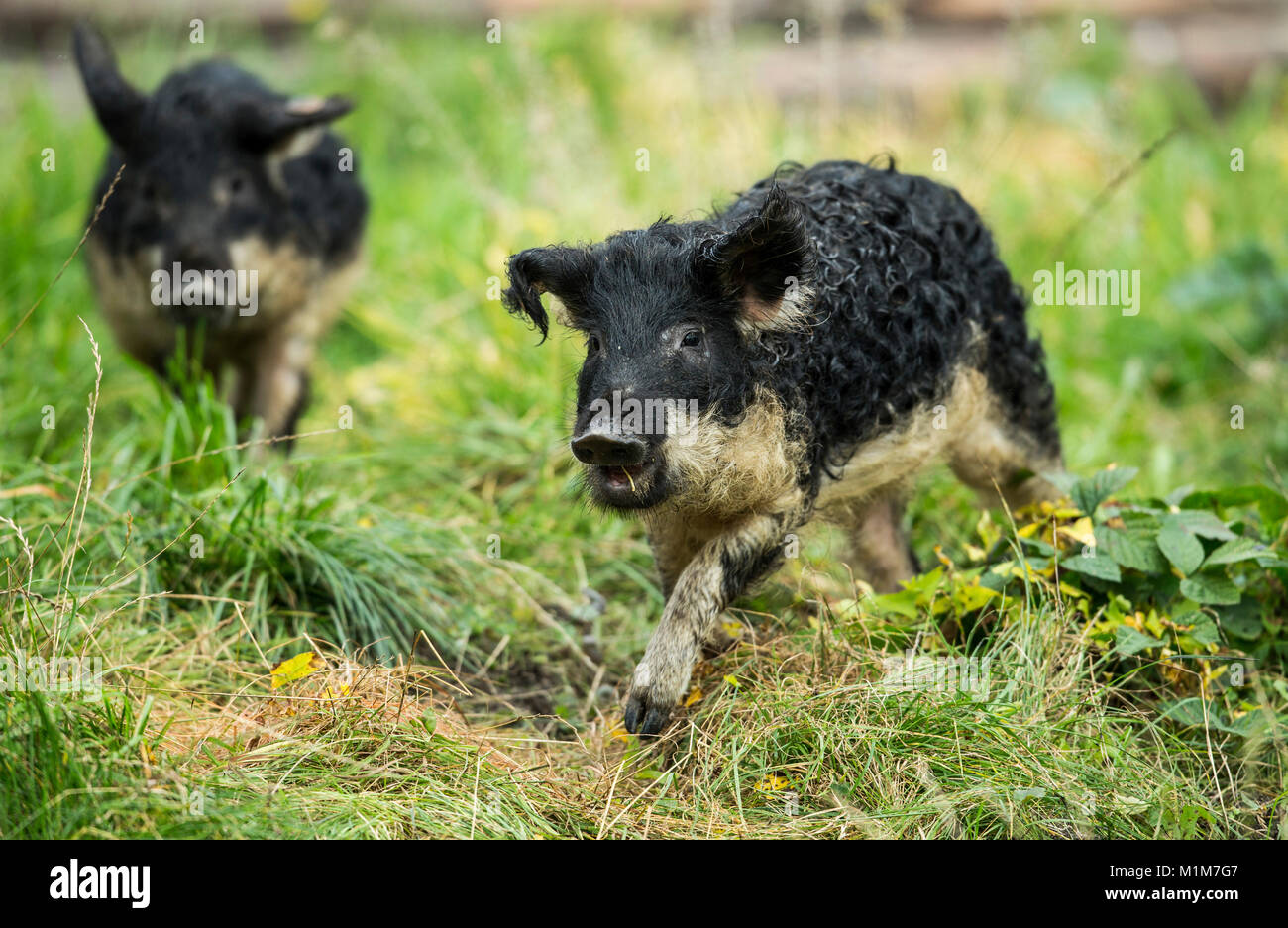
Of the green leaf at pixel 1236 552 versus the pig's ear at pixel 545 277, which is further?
the green leaf at pixel 1236 552

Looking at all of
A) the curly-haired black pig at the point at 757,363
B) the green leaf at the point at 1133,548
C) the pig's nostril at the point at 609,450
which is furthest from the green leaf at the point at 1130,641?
the pig's nostril at the point at 609,450

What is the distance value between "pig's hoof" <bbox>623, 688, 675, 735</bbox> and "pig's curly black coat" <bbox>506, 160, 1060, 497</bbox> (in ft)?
2.97

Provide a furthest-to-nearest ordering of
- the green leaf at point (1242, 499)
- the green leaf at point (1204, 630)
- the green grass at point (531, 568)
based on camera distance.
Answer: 1. the green leaf at point (1242, 499)
2. the green leaf at point (1204, 630)
3. the green grass at point (531, 568)

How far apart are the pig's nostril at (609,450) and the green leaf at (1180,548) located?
208cm

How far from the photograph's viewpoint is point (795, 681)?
4379mm

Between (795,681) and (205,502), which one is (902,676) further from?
(205,502)

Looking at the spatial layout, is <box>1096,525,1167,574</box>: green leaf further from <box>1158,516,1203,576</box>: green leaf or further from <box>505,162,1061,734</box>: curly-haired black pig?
<box>505,162,1061,734</box>: curly-haired black pig

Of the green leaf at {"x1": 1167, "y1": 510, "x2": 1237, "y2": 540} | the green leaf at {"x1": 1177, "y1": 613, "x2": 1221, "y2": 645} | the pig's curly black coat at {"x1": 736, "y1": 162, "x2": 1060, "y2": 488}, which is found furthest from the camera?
the green leaf at {"x1": 1167, "y1": 510, "x2": 1237, "y2": 540}

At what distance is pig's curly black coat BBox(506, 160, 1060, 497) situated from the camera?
4.21 metres

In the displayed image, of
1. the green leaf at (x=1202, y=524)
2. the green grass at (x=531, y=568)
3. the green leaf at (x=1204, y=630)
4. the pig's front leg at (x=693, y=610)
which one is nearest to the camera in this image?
the green grass at (x=531, y=568)

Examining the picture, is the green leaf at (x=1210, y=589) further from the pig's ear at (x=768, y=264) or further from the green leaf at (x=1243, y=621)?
the pig's ear at (x=768, y=264)

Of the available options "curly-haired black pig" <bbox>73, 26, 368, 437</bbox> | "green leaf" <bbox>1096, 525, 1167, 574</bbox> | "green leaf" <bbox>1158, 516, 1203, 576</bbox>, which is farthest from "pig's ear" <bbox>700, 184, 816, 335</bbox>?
"curly-haired black pig" <bbox>73, 26, 368, 437</bbox>

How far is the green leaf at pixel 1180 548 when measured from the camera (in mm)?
4598

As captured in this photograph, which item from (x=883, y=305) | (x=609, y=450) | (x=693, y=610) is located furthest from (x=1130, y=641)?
(x=609, y=450)
